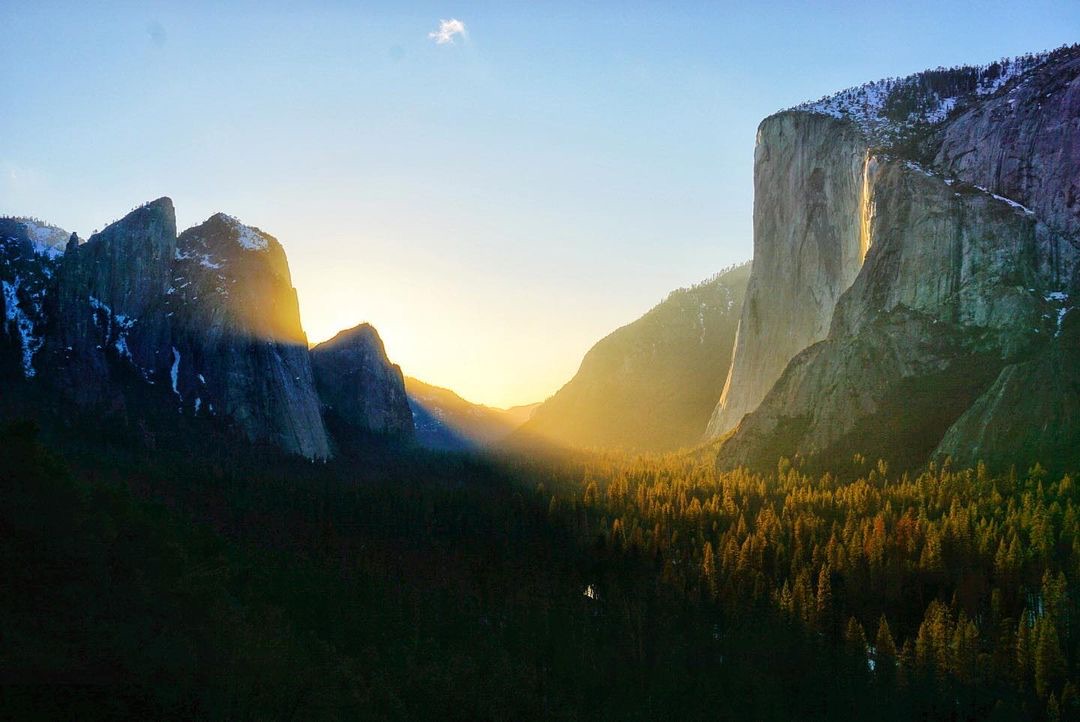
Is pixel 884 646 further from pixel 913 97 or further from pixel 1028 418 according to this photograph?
pixel 913 97

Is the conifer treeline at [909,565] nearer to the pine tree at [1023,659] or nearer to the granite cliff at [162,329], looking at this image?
the pine tree at [1023,659]

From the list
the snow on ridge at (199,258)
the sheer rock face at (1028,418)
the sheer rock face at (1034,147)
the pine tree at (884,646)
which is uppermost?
the sheer rock face at (1034,147)

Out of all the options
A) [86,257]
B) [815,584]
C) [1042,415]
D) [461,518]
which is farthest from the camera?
[86,257]

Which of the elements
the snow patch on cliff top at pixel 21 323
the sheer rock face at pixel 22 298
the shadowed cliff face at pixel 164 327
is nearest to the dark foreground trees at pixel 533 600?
the sheer rock face at pixel 22 298

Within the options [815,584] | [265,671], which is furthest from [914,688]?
[265,671]

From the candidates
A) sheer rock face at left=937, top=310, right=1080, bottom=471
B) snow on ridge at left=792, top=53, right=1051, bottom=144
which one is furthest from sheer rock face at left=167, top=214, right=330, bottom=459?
snow on ridge at left=792, top=53, right=1051, bottom=144

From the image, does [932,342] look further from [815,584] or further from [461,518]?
[461,518]

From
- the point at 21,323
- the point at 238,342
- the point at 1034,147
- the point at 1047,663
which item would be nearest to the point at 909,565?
the point at 1047,663
